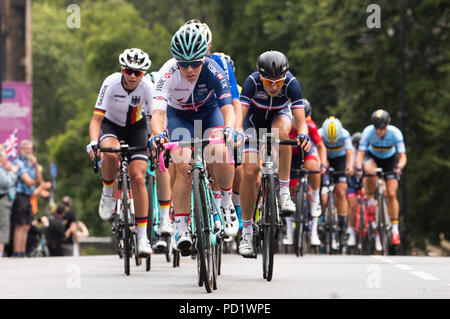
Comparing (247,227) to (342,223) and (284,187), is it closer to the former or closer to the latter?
(284,187)

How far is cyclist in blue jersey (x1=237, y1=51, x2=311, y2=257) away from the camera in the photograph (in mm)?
12359

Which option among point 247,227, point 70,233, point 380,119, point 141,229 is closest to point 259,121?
point 247,227

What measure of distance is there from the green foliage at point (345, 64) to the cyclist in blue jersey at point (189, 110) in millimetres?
20341

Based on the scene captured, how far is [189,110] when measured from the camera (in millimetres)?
11180

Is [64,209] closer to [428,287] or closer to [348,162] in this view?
[348,162]

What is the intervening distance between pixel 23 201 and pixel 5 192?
40 cm

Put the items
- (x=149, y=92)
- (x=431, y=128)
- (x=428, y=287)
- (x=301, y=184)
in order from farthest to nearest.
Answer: (x=431, y=128)
(x=301, y=184)
(x=149, y=92)
(x=428, y=287)

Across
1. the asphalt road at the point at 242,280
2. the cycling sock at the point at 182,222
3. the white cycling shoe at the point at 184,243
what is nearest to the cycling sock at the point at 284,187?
the asphalt road at the point at 242,280

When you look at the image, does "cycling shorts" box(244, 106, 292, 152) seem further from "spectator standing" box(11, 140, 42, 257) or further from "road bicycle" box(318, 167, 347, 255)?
"spectator standing" box(11, 140, 42, 257)

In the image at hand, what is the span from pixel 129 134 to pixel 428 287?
166 inches

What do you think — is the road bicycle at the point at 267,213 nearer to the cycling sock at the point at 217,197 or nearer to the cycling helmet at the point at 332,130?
the cycling sock at the point at 217,197

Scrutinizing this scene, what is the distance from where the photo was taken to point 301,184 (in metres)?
17.9

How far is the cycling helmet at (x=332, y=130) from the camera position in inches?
787
